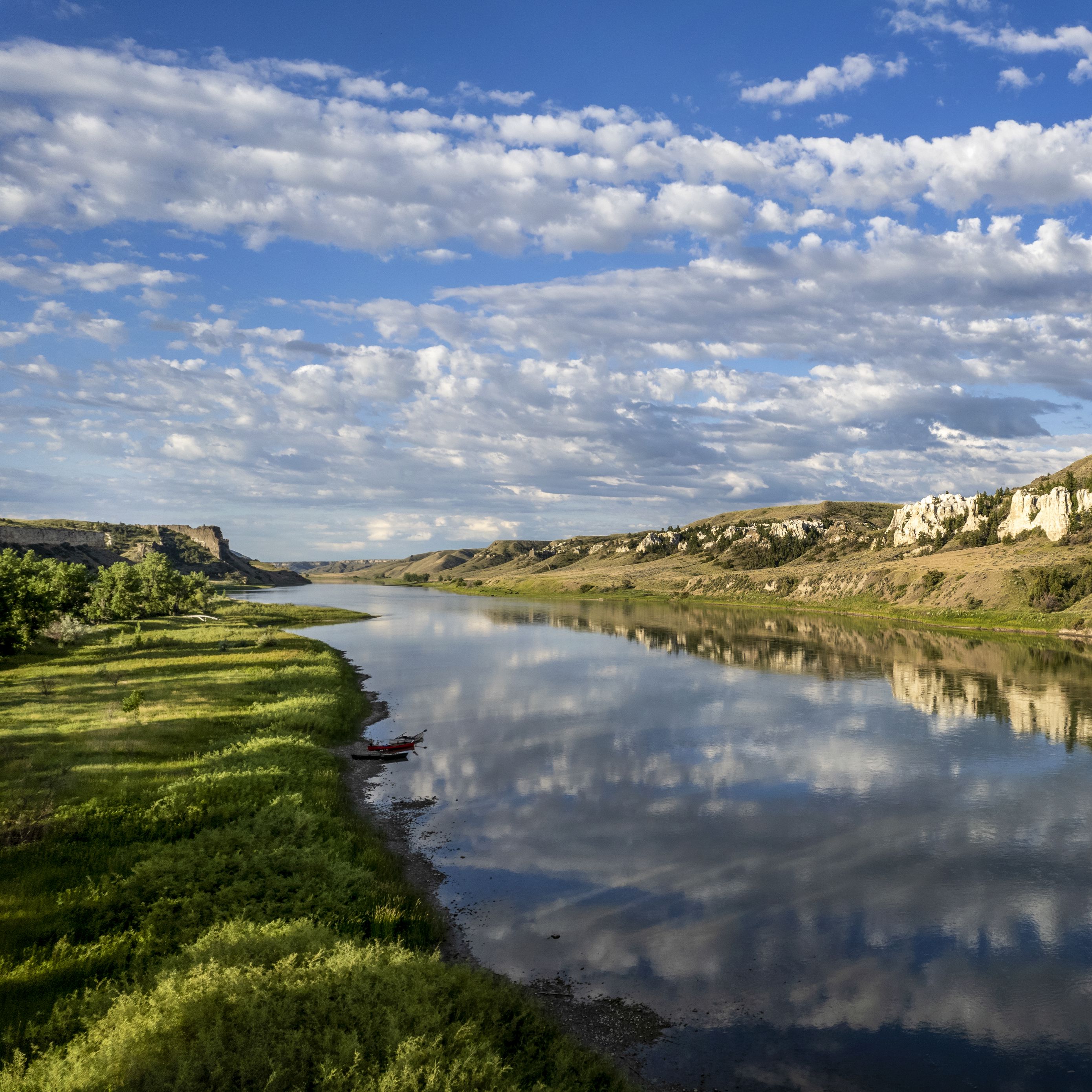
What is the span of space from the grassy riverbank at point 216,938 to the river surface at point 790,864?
3883 mm

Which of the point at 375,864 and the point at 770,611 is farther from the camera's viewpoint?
the point at 770,611

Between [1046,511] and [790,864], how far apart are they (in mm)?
195451

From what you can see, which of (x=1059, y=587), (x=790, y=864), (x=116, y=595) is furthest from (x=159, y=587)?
(x=1059, y=587)

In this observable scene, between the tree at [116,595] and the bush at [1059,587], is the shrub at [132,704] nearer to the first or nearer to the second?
the tree at [116,595]

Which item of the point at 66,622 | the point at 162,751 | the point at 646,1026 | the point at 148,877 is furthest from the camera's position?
the point at 66,622

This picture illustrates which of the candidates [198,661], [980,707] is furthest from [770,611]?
[198,661]

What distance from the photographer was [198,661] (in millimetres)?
58250

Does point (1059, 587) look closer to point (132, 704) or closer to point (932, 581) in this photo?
point (932, 581)

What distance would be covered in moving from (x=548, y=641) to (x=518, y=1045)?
91097 millimetres

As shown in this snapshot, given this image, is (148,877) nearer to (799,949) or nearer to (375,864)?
(375,864)

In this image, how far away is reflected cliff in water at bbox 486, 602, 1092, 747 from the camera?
53.7 m

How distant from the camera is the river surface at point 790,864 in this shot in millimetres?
16172

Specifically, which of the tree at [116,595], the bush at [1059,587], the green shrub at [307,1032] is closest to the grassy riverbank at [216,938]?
the green shrub at [307,1032]

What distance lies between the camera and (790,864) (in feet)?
83.2
